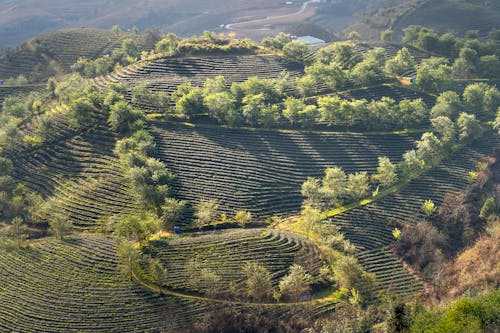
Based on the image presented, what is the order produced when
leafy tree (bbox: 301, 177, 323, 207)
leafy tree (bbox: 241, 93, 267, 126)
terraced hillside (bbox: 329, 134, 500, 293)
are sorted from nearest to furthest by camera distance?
terraced hillside (bbox: 329, 134, 500, 293) < leafy tree (bbox: 301, 177, 323, 207) < leafy tree (bbox: 241, 93, 267, 126)

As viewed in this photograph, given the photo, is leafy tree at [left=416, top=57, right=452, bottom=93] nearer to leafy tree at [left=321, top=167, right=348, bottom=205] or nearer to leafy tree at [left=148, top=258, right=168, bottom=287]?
leafy tree at [left=321, top=167, right=348, bottom=205]

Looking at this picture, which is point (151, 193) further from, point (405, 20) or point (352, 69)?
point (405, 20)

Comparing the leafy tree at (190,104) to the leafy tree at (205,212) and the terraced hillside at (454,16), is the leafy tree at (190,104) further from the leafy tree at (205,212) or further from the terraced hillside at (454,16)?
the terraced hillside at (454,16)

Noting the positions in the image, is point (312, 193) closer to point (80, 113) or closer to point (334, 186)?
point (334, 186)

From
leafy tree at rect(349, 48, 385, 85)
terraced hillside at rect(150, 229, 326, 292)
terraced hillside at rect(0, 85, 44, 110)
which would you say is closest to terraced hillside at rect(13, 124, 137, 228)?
terraced hillside at rect(150, 229, 326, 292)

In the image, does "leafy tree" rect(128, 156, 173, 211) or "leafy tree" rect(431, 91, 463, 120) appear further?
"leafy tree" rect(431, 91, 463, 120)

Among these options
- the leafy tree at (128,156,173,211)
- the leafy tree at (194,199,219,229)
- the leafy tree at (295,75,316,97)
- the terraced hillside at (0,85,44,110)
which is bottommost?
the leafy tree at (194,199,219,229)

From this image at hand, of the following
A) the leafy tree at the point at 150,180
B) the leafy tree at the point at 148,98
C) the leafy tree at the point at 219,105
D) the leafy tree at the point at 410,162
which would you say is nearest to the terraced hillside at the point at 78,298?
the leafy tree at the point at 150,180
